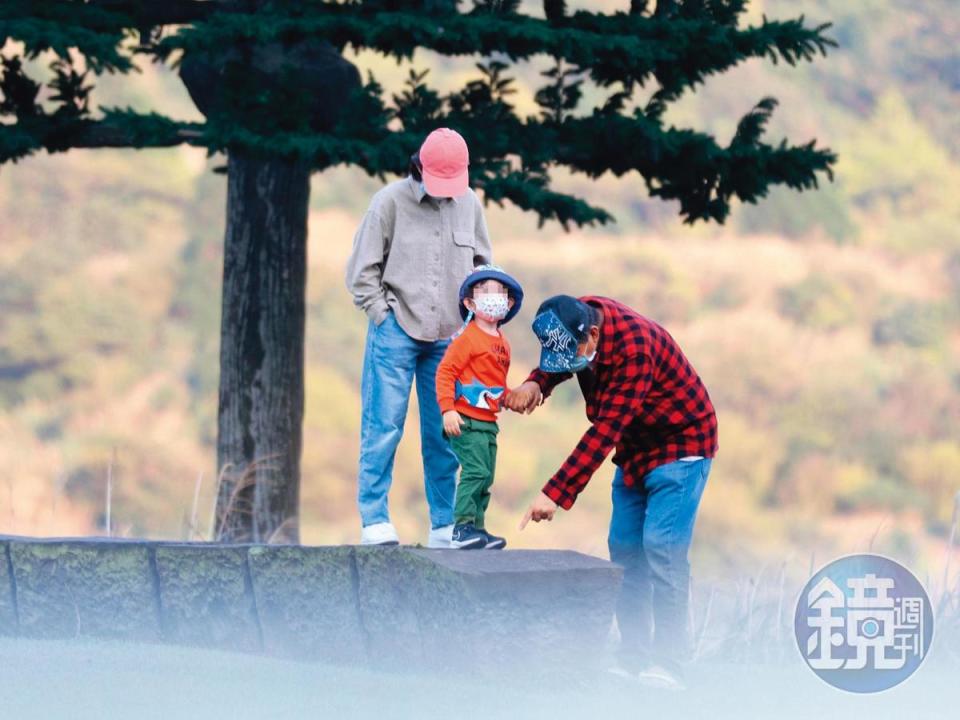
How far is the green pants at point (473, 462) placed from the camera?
219 inches

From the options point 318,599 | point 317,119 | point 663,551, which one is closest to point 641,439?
point 663,551

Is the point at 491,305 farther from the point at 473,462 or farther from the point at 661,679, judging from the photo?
the point at 661,679

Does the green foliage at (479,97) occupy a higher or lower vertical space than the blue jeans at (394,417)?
higher

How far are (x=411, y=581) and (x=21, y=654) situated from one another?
1624 mm

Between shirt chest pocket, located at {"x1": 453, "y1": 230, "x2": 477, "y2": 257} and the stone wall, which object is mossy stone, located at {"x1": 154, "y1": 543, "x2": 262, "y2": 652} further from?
shirt chest pocket, located at {"x1": 453, "y1": 230, "x2": 477, "y2": 257}

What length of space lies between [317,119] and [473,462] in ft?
9.92

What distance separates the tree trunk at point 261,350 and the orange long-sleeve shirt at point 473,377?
314 centimetres

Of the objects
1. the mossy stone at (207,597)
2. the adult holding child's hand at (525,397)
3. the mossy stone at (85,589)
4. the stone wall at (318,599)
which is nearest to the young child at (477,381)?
the adult holding child's hand at (525,397)

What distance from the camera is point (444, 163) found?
602 centimetres

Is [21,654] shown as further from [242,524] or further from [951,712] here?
[951,712]

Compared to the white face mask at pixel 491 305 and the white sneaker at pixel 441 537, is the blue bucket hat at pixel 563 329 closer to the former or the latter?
the white face mask at pixel 491 305

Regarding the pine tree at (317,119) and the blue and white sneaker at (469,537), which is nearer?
the blue and white sneaker at (469,537)

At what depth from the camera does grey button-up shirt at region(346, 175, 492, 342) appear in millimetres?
6078

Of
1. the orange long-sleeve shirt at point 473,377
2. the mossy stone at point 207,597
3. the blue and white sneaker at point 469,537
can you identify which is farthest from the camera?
the mossy stone at point 207,597
